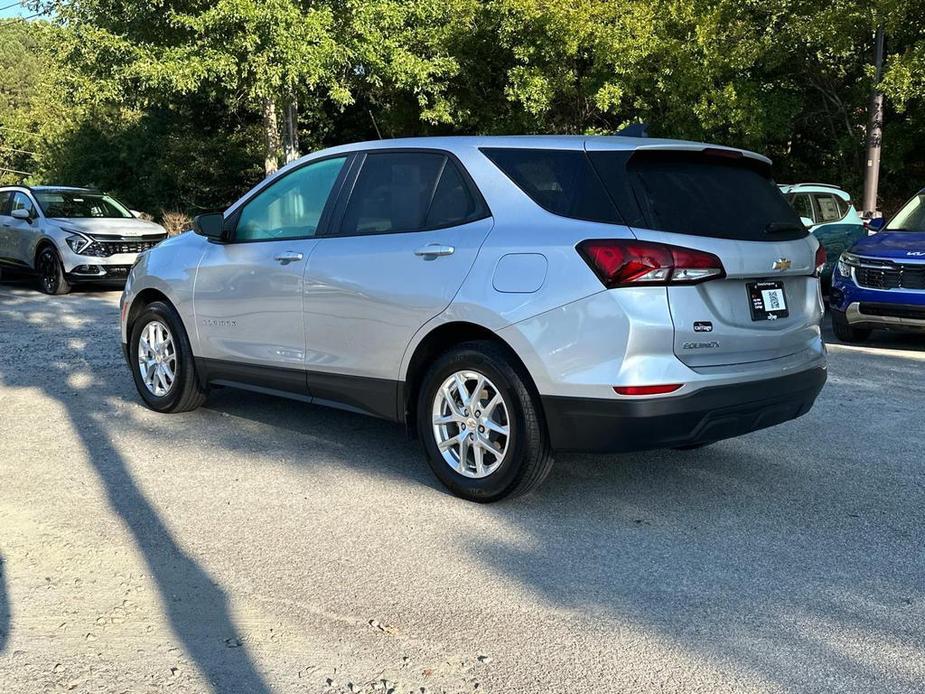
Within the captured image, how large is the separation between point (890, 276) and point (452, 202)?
5.98m

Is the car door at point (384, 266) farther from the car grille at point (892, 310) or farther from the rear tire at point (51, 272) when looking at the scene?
the rear tire at point (51, 272)

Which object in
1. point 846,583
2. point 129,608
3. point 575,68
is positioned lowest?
point 846,583

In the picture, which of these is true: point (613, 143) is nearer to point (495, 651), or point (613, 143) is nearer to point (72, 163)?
point (495, 651)

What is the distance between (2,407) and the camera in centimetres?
673

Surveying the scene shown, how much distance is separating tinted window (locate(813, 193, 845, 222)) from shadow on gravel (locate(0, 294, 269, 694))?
977 cm

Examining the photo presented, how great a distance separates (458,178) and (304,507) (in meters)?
1.82

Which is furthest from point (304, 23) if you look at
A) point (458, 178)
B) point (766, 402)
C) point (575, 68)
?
point (766, 402)

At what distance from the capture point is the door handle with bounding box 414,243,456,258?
4637 millimetres

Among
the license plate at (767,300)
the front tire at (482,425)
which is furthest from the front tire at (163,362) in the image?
the license plate at (767,300)

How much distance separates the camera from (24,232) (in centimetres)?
1477

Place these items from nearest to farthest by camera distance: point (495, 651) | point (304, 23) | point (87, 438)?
point (495, 651) → point (87, 438) → point (304, 23)

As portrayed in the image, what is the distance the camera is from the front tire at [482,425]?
4355 mm

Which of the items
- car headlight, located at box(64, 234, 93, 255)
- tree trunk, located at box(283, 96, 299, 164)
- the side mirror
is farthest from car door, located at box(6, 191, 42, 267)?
the side mirror

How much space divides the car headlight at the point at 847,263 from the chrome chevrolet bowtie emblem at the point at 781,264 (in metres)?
5.37
